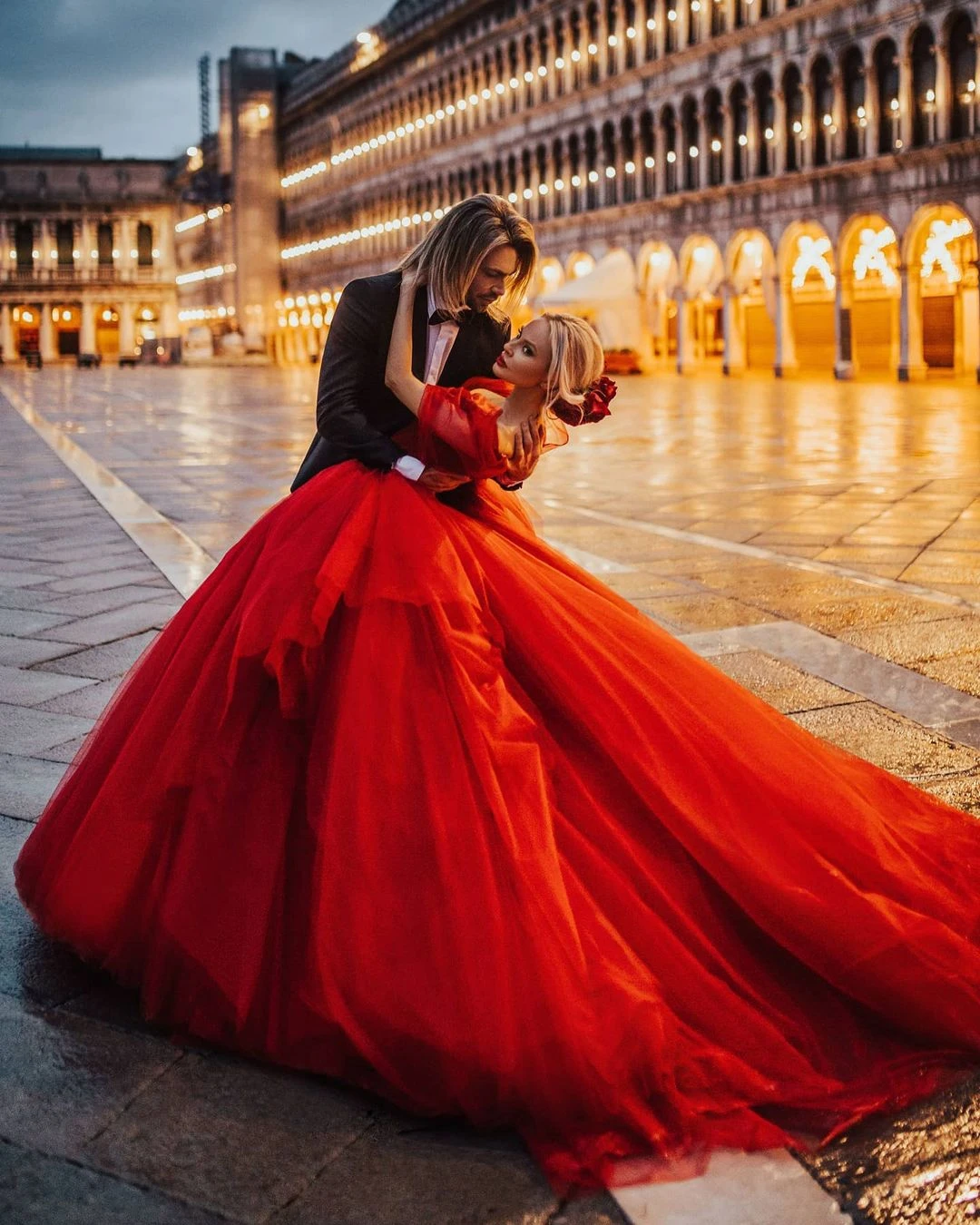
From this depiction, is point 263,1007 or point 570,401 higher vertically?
point 570,401

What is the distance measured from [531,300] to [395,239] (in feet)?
57.7

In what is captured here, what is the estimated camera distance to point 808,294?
33750mm

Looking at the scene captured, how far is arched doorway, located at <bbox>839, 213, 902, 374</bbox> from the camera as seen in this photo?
29984 mm

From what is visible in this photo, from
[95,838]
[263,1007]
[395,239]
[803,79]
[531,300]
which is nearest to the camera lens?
[263,1007]

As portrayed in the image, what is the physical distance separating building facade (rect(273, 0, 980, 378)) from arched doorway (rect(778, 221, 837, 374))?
0.19 ft

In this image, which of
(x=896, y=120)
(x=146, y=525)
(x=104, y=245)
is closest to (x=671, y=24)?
(x=896, y=120)

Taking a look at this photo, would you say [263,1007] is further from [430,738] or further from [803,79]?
[803,79]

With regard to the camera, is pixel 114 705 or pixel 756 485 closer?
pixel 114 705

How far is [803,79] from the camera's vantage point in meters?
31.8

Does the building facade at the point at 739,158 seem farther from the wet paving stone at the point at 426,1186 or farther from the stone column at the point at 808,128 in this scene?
the wet paving stone at the point at 426,1186

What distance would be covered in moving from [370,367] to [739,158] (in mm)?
34581

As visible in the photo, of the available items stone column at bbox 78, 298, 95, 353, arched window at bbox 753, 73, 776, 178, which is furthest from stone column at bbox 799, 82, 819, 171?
stone column at bbox 78, 298, 95, 353

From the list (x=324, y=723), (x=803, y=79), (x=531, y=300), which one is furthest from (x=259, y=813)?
(x=531, y=300)

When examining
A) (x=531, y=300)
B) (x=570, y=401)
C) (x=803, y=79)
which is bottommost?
(x=570, y=401)
